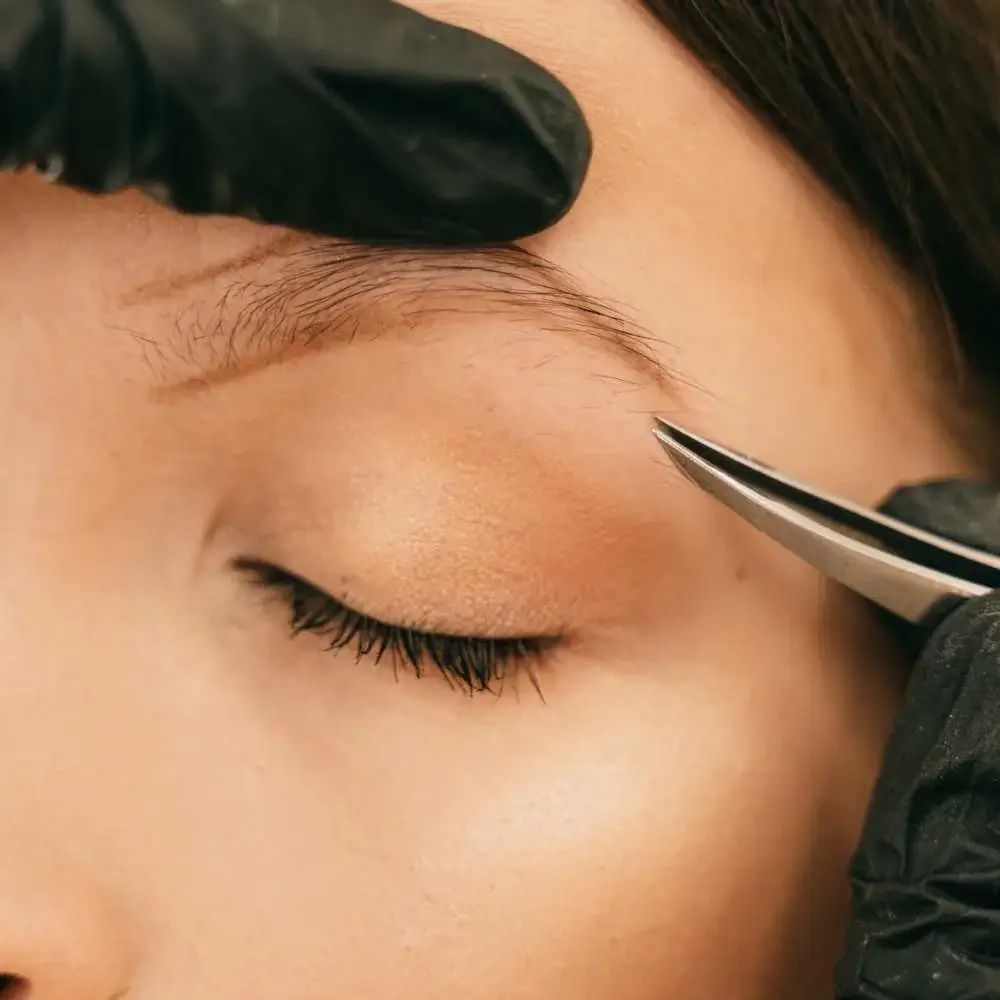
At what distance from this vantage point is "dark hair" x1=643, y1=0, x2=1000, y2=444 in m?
0.61

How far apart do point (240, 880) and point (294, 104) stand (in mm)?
355

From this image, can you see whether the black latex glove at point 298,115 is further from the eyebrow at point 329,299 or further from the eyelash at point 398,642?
the eyelash at point 398,642

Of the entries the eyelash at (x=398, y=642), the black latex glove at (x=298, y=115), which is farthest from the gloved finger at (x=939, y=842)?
the black latex glove at (x=298, y=115)

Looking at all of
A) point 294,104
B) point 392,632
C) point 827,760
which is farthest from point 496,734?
point 294,104

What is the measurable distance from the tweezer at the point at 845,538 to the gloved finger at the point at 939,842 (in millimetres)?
23

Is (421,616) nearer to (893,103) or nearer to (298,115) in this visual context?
(298,115)

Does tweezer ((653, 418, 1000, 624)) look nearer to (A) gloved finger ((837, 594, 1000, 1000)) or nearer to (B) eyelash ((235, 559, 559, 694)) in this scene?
(A) gloved finger ((837, 594, 1000, 1000))

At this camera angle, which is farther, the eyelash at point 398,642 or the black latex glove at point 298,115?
the eyelash at point 398,642

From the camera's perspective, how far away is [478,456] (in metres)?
0.57

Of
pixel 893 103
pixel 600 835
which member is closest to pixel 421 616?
pixel 600 835

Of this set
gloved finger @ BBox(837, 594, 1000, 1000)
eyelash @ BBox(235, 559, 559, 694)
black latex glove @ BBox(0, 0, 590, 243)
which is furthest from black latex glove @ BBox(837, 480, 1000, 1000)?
black latex glove @ BBox(0, 0, 590, 243)

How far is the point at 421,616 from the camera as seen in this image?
577 millimetres

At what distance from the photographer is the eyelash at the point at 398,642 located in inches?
23.3

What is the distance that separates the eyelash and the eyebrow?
0.11 metres
